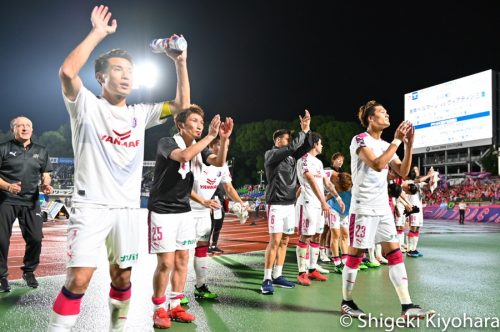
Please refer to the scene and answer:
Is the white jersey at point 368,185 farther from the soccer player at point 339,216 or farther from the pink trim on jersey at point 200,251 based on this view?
the soccer player at point 339,216

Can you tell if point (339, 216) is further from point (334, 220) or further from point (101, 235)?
point (101, 235)

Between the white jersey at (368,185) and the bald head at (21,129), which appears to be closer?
the white jersey at (368,185)

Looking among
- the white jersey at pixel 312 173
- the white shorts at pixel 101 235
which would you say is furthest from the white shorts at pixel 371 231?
the white shorts at pixel 101 235

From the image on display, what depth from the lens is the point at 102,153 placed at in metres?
3.28

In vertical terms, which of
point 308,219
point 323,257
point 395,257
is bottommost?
point 323,257

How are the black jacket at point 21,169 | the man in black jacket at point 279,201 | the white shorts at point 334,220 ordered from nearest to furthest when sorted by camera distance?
the black jacket at point 21,169 → the man in black jacket at point 279,201 → the white shorts at point 334,220

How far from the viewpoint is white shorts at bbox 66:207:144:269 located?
3.11m

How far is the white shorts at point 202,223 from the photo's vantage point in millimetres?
5973

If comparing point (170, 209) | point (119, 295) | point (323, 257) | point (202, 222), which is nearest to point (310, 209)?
point (202, 222)

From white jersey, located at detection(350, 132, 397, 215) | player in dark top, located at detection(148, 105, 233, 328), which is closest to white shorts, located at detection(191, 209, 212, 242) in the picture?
player in dark top, located at detection(148, 105, 233, 328)

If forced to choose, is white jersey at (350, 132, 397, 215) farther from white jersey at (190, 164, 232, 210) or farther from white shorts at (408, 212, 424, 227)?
white shorts at (408, 212, 424, 227)

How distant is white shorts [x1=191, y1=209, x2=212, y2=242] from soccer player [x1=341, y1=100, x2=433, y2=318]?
1.97 m

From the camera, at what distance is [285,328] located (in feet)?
14.7

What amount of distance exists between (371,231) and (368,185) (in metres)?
0.51
